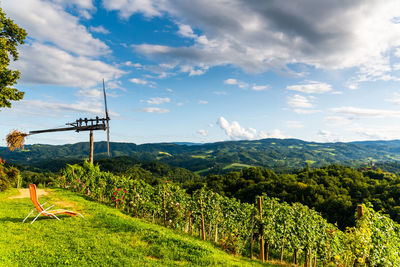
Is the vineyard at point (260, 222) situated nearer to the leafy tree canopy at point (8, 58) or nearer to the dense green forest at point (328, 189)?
the leafy tree canopy at point (8, 58)

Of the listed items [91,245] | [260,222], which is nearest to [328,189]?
[260,222]

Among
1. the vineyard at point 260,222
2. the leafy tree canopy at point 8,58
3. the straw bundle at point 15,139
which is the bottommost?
the vineyard at point 260,222

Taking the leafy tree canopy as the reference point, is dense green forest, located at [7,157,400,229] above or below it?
below

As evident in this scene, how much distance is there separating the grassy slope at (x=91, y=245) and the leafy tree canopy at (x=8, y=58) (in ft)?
30.1

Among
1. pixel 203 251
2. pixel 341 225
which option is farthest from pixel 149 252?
pixel 341 225

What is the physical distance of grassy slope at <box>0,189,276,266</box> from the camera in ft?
23.3

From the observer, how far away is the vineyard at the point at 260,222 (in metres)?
8.39

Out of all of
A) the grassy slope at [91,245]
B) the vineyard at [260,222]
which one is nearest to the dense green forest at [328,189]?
the vineyard at [260,222]

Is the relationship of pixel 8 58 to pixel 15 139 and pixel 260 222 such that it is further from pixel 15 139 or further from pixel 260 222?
pixel 260 222

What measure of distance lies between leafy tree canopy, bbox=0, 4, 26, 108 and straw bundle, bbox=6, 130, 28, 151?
3189mm

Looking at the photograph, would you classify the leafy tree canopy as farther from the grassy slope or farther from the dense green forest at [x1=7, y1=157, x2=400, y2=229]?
the dense green forest at [x1=7, y1=157, x2=400, y2=229]

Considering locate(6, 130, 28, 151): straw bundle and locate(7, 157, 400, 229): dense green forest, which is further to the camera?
locate(7, 157, 400, 229): dense green forest

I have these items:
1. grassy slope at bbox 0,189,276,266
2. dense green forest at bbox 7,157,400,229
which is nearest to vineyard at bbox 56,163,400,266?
grassy slope at bbox 0,189,276,266

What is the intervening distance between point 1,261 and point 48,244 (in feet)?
5.89
